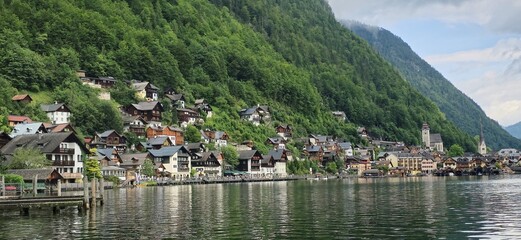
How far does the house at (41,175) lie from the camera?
226 ft

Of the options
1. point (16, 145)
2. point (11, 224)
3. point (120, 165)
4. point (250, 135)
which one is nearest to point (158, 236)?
point (11, 224)

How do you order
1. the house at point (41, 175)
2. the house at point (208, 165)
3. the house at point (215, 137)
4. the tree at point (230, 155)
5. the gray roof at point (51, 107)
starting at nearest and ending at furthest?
the house at point (41, 175)
the gray roof at point (51, 107)
the house at point (208, 165)
the tree at point (230, 155)
the house at point (215, 137)

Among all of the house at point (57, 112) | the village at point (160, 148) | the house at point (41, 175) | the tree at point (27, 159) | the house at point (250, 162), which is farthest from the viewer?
the house at point (250, 162)

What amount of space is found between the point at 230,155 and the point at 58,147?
6232 cm

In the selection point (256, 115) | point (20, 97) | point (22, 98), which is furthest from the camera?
point (256, 115)

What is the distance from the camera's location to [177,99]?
509ft

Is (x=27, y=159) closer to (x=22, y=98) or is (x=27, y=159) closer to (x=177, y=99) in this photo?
(x=22, y=98)

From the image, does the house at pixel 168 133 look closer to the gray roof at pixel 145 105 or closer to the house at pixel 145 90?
the gray roof at pixel 145 105

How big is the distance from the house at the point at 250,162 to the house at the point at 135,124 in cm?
2510

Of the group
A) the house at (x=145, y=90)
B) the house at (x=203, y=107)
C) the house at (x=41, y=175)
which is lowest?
the house at (x=41, y=175)

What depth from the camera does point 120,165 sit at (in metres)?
111

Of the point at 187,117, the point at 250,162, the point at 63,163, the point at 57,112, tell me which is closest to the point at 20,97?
the point at 57,112

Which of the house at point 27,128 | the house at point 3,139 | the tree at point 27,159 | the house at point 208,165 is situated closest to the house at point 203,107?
the house at point 208,165

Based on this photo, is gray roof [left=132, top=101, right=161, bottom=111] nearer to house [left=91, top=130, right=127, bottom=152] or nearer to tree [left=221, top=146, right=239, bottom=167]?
house [left=91, top=130, right=127, bottom=152]
